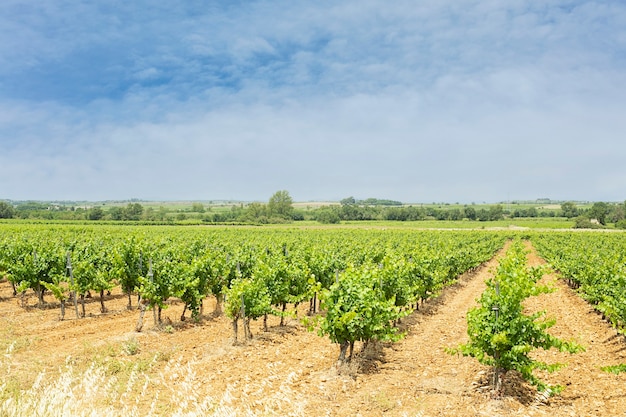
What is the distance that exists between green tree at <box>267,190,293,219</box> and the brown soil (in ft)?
387

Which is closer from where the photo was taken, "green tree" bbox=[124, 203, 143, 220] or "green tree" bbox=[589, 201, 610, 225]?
"green tree" bbox=[589, 201, 610, 225]

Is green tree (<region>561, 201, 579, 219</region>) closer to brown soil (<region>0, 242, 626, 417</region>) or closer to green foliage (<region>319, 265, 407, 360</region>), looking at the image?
brown soil (<region>0, 242, 626, 417</region>)

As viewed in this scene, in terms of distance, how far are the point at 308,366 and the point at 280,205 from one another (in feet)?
440

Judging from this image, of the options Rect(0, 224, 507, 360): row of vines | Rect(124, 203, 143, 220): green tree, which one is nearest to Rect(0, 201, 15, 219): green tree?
Rect(124, 203, 143, 220): green tree

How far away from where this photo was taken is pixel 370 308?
1027 cm

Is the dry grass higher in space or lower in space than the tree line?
lower

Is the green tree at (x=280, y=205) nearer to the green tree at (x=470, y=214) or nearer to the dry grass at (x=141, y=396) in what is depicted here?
the green tree at (x=470, y=214)

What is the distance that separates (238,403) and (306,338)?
5586 millimetres

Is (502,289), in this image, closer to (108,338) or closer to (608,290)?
(608,290)

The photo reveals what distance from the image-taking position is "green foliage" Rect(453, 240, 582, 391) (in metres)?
8.66

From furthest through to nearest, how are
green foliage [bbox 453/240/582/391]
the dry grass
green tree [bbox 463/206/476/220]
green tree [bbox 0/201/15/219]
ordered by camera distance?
1. green tree [bbox 463/206/476/220]
2. green tree [bbox 0/201/15/219]
3. green foliage [bbox 453/240/582/391]
4. the dry grass

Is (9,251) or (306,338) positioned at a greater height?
(9,251)

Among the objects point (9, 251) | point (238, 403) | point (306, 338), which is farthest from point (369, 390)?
point (9, 251)

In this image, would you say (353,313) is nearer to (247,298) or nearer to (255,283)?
(247,298)
